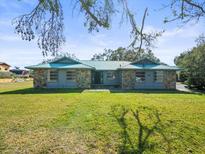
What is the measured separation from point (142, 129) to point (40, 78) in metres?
20.1

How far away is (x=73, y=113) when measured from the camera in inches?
410

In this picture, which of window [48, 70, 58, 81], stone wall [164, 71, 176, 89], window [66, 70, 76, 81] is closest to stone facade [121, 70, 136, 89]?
stone wall [164, 71, 176, 89]

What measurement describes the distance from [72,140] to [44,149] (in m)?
0.96

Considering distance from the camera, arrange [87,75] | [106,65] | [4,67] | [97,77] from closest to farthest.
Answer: [87,75] < [97,77] < [106,65] < [4,67]

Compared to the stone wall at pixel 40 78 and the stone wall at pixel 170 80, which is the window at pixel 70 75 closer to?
the stone wall at pixel 40 78

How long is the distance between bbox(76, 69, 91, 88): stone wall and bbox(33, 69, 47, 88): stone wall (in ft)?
12.2

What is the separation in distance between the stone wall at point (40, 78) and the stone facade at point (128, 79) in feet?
29.2

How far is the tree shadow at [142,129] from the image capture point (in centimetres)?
675

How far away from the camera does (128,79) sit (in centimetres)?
2691

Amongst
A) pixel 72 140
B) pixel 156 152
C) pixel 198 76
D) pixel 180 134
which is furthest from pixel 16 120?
pixel 198 76

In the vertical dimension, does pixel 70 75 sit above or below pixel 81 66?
below

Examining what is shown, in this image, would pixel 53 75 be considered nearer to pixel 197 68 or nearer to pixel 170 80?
pixel 170 80

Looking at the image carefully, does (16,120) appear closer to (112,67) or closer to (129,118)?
(129,118)

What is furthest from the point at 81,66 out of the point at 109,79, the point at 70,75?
the point at 109,79
